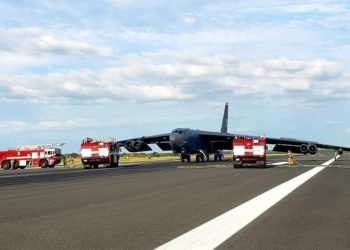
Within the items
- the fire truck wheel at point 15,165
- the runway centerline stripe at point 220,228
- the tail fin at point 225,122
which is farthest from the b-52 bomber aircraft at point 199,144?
the runway centerline stripe at point 220,228

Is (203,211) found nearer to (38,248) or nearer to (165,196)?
(165,196)

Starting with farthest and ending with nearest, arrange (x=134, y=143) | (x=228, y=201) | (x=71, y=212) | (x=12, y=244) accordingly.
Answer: (x=134, y=143)
(x=228, y=201)
(x=71, y=212)
(x=12, y=244)

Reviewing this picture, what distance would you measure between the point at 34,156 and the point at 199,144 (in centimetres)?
1883

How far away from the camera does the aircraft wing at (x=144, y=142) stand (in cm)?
6119

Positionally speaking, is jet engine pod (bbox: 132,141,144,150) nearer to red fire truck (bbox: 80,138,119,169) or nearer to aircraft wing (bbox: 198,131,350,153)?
aircraft wing (bbox: 198,131,350,153)

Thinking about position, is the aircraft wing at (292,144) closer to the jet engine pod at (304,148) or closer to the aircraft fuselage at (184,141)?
the jet engine pod at (304,148)

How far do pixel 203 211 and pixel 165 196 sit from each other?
3751 millimetres

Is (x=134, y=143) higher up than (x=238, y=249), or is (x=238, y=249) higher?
(x=134, y=143)

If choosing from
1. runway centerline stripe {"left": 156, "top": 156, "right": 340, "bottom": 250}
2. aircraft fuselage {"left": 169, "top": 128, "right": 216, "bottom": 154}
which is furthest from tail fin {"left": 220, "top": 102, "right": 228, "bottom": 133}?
runway centerline stripe {"left": 156, "top": 156, "right": 340, "bottom": 250}

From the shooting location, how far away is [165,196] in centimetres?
1460

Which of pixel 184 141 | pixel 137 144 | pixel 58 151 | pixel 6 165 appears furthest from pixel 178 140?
pixel 6 165

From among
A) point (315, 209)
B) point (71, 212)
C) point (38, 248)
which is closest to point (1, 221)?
point (71, 212)

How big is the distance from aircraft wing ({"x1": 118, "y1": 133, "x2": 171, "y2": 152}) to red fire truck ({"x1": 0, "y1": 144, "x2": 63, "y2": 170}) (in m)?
8.75

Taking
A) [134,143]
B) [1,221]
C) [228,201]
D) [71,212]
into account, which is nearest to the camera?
[1,221]
